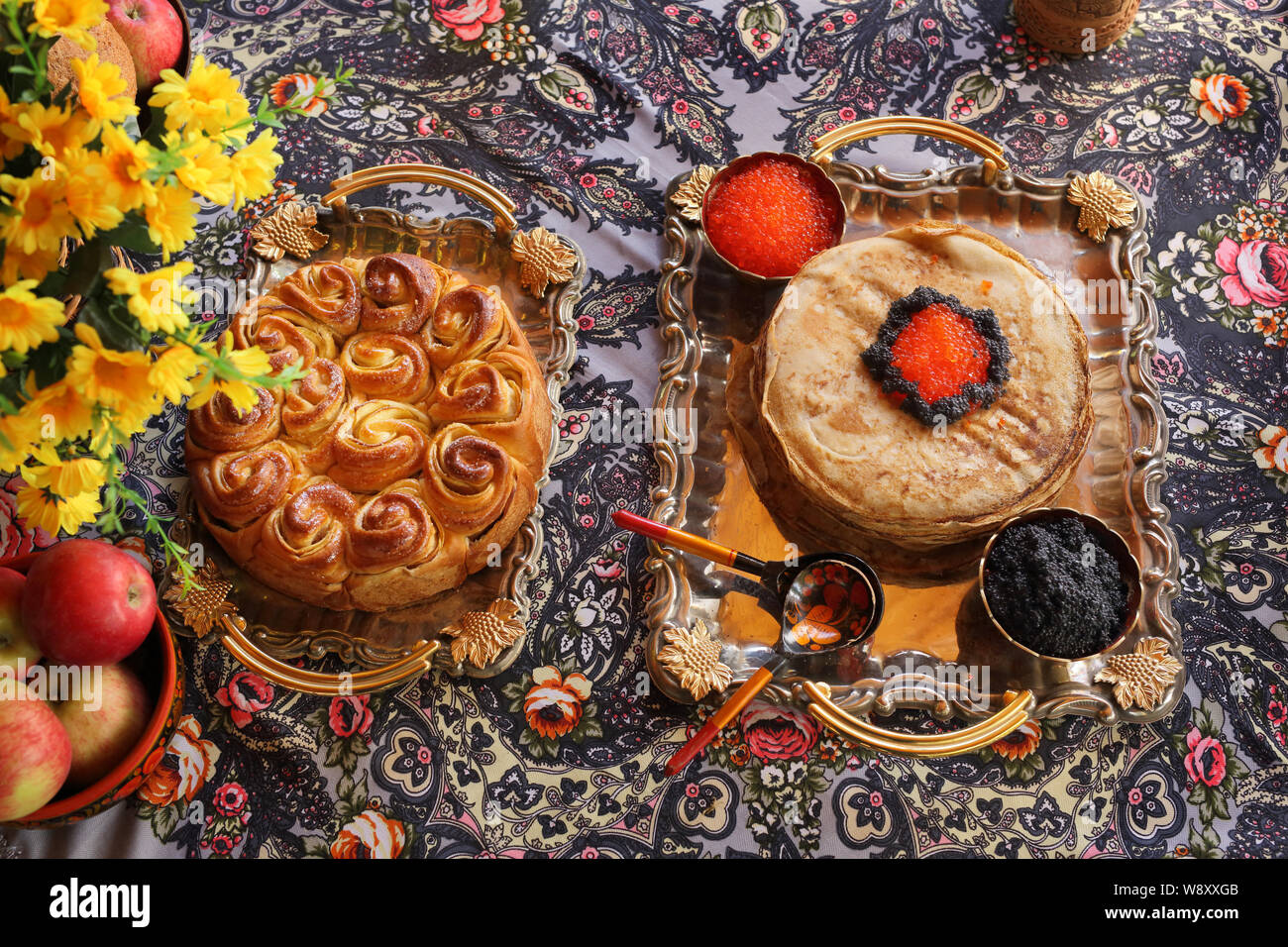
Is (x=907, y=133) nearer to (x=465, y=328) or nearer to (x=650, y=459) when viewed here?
(x=650, y=459)

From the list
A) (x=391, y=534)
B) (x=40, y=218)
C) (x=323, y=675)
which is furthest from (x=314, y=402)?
(x=40, y=218)

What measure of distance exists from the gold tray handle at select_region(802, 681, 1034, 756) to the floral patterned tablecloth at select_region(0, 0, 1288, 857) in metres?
0.09

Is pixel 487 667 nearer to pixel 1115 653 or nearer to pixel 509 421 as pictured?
pixel 509 421

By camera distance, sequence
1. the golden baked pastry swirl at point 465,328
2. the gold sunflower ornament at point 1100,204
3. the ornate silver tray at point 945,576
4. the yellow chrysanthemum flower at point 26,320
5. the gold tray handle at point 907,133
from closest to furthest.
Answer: the yellow chrysanthemum flower at point 26,320 → the ornate silver tray at point 945,576 → the golden baked pastry swirl at point 465,328 → the gold sunflower ornament at point 1100,204 → the gold tray handle at point 907,133

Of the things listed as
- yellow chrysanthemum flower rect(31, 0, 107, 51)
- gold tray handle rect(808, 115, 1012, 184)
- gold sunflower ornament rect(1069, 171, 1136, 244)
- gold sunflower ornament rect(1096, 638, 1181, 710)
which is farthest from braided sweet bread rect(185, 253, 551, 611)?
gold sunflower ornament rect(1069, 171, 1136, 244)

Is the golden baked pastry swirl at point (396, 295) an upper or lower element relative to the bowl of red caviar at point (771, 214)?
lower

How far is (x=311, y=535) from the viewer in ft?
7.83

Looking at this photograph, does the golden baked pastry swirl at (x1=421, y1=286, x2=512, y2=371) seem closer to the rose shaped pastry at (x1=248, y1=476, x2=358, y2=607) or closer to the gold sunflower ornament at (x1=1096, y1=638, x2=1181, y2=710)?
the rose shaped pastry at (x1=248, y1=476, x2=358, y2=607)

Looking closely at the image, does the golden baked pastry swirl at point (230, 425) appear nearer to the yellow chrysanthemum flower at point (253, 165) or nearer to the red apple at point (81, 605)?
the red apple at point (81, 605)

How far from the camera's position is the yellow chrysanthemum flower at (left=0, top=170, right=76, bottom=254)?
5.11ft

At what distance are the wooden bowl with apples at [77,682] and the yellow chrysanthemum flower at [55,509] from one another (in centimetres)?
48

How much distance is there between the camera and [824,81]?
10.8 feet

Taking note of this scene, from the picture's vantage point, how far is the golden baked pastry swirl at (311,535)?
93.5 inches

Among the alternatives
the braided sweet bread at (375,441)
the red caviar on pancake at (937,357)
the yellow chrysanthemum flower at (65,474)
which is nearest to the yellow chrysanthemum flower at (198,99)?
the yellow chrysanthemum flower at (65,474)
